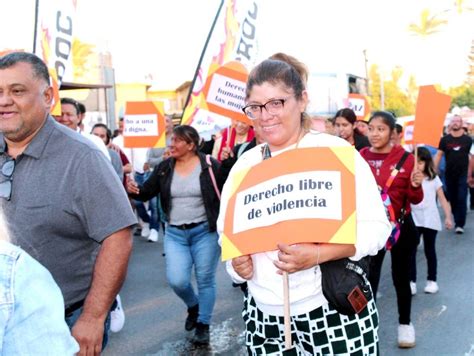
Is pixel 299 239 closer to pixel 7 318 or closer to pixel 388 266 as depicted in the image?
pixel 7 318

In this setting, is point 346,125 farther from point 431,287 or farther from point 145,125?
point 145,125

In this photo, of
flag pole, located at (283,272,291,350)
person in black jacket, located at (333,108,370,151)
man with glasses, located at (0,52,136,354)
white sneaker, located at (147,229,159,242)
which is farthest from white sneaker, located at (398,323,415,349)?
white sneaker, located at (147,229,159,242)

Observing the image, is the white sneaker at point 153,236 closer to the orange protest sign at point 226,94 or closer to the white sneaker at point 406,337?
the orange protest sign at point 226,94

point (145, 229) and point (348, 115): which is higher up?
point (348, 115)

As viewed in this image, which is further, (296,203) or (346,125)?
(346,125)

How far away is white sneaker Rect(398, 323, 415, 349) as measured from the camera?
484cm

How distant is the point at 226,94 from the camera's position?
650cm

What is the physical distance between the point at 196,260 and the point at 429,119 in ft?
8.22

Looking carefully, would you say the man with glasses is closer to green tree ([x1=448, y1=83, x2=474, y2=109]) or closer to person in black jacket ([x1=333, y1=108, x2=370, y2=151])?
person in black jacket ([x1=333, y1=108, x2=370, y2=151])

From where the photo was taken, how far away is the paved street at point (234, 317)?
5000mm

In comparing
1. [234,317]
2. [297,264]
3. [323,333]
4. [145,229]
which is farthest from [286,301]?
[145,229]

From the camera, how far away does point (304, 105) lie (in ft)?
8.83

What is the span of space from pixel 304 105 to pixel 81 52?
31.1m

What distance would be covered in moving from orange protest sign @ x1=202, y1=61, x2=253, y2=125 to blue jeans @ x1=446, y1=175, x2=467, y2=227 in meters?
5.40
